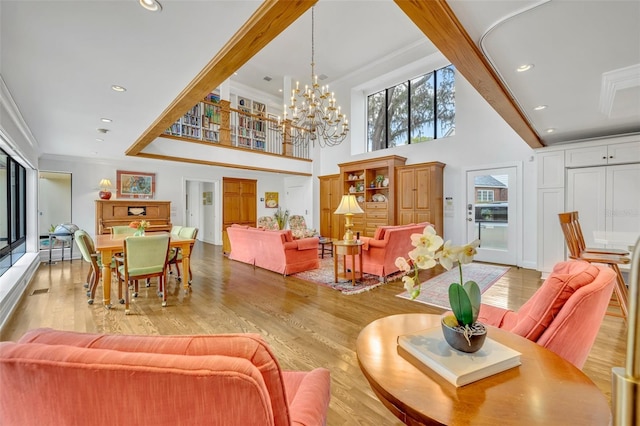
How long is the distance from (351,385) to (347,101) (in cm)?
735

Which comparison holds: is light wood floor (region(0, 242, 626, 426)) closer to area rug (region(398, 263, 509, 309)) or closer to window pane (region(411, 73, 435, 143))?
area rug (region(398, 263, 509, 309))

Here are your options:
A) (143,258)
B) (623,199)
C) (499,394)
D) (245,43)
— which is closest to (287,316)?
(143,258)

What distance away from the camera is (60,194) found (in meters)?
6.62

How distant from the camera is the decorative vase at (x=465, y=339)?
0.98m

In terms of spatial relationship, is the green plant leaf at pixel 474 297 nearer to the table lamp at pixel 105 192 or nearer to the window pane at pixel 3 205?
the window pane at pixel 3 205

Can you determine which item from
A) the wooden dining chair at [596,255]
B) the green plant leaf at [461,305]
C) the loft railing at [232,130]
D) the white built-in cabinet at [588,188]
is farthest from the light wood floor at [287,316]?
the loft railing at [232,130]

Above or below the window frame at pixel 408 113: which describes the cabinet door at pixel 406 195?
below

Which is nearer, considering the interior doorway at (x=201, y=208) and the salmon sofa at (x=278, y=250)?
the salmon sofa at (x=278, y=250)

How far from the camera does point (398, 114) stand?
23.1 ft

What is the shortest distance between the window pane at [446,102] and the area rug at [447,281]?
301cm

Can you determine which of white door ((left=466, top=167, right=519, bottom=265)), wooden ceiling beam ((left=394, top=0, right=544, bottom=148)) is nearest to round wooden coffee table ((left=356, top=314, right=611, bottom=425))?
wooden ceiling beam ((left=394, top=0, right=544, bottom=148))

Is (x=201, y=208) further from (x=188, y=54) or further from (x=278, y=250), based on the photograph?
(x=188, y=54)

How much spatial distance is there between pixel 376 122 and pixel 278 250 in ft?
15.8

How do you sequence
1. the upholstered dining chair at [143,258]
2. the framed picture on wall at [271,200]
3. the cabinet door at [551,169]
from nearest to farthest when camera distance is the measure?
1. the upholstered dining chair at [143,258]
2. the cabinet door at [551,169]
3. the framed picture on wall at [271,200]
